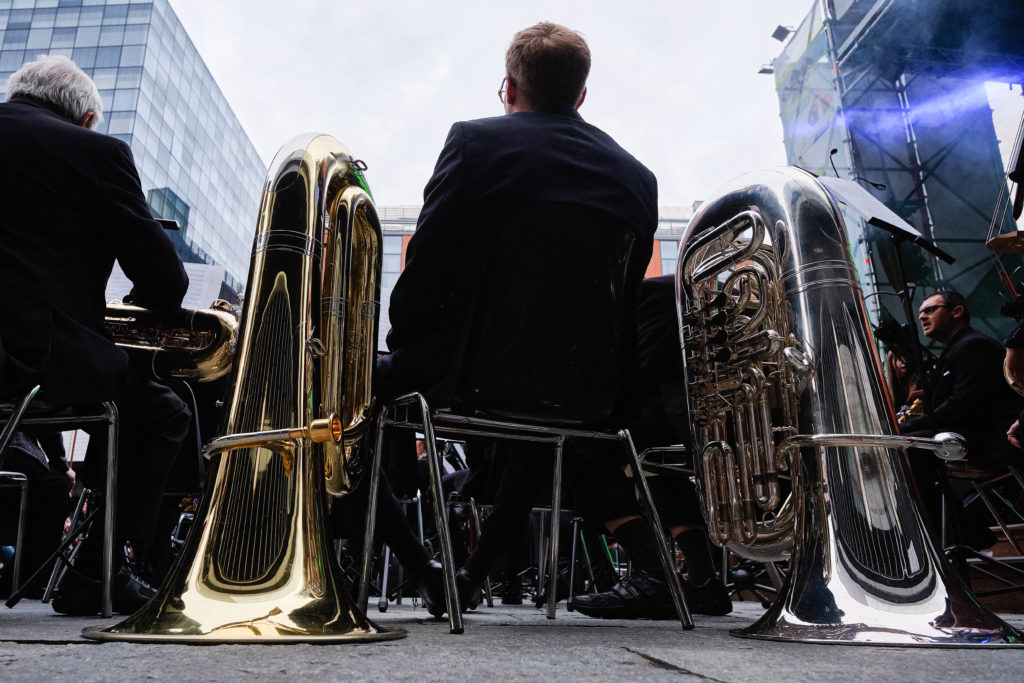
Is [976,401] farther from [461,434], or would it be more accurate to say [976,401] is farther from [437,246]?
[437,246]

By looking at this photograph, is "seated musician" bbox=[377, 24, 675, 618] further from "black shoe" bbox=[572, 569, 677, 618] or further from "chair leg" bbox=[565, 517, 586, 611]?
"chair leg" bbox=[565, 517, 586, 611]

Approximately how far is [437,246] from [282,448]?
0.65 metres

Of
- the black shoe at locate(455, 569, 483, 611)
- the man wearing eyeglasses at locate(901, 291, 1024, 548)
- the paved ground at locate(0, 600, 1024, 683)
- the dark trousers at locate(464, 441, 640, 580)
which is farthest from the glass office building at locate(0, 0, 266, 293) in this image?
the paved ground at locate(0, 600, 1024, 683)

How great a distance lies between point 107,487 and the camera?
5.63 feet

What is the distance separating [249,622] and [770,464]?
1088mm

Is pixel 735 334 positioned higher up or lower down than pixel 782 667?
higher up

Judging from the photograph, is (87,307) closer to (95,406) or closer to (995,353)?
(95,406)

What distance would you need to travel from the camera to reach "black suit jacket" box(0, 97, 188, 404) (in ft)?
5.22

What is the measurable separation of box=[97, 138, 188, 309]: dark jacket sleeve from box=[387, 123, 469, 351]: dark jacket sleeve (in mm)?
649

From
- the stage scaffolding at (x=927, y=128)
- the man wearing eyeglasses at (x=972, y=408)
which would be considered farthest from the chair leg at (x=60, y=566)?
the stage scaffolding at (x=927, y=128)

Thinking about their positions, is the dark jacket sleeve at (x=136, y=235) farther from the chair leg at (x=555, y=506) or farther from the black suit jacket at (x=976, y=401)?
the black suit jacket at (x=976, y=401)

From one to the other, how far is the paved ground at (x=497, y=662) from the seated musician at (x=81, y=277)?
0.74 m

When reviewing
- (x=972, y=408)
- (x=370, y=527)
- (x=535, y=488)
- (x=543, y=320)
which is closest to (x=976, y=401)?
(x=972, y=408)

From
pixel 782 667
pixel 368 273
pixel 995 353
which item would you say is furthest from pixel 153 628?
pixel 995 353
